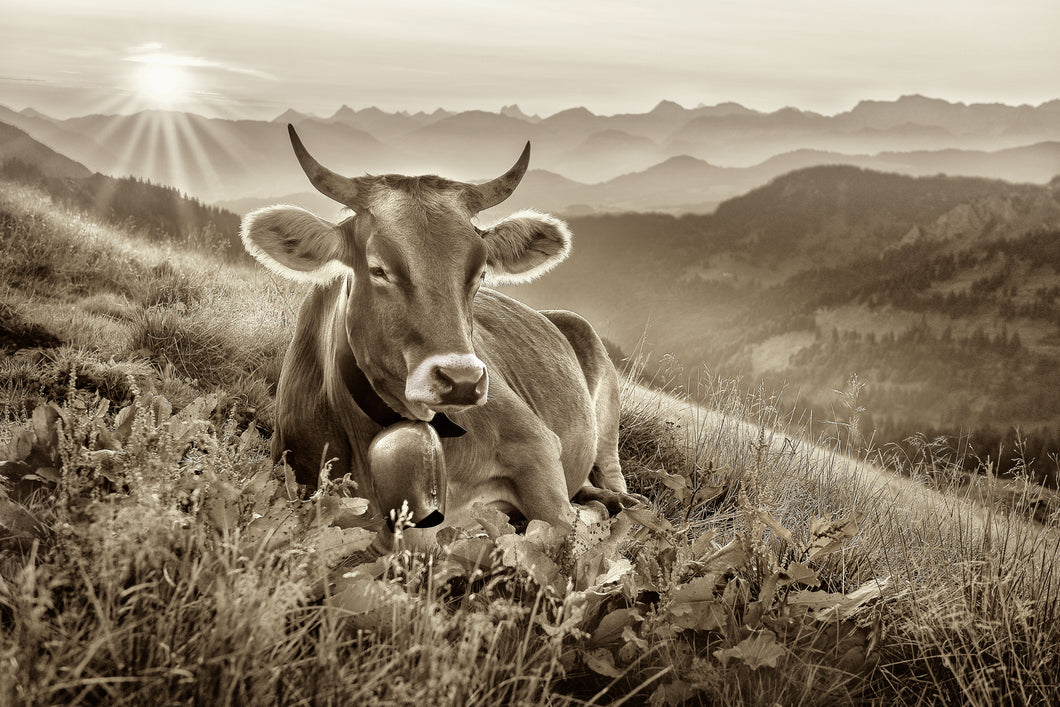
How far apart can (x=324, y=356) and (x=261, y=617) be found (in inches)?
100

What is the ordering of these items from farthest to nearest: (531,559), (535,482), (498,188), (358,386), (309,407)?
(535,482) → (309,407) → (498,188) → (358,386) → (531,559)

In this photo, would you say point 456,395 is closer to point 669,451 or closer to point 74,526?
point 74,526

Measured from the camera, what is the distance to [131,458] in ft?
12.5

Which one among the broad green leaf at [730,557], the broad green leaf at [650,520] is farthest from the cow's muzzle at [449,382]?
A: the broad green leaf at [730,557]

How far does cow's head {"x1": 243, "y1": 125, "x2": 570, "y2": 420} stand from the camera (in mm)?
4406

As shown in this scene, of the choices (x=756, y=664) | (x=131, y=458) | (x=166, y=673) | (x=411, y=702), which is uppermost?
(x=131, y=458)

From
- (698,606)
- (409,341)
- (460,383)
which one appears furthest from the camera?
(409,341)

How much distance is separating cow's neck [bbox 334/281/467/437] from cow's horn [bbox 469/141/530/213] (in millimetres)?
924

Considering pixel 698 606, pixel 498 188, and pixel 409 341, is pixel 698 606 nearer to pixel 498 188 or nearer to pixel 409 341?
pixel 409 341

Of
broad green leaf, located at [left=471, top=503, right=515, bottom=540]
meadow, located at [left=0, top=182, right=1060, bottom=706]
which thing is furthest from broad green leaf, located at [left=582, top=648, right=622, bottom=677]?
broad green leaf, located at [left=471, top=503, right=515, bottom=540]

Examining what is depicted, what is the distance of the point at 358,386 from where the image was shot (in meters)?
4.93

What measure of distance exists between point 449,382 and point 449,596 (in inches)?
41.8

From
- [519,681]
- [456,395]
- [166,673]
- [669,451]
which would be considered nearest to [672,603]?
[519,681]

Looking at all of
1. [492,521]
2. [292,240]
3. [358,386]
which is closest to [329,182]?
[292,240]
